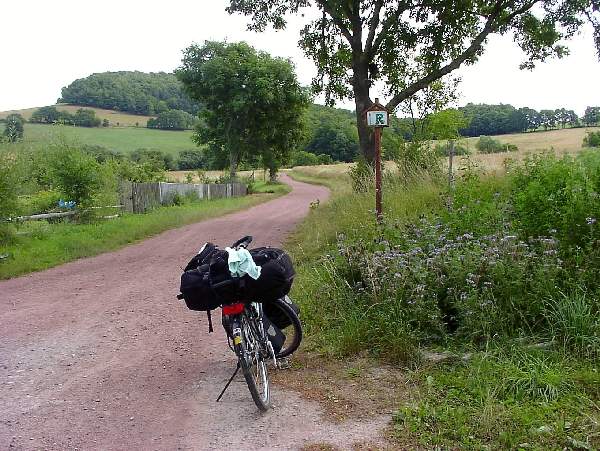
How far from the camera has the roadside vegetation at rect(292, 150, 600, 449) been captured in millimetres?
3816

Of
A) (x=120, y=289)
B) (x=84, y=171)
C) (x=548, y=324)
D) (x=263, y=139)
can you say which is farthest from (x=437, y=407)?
(x=263, y=139)

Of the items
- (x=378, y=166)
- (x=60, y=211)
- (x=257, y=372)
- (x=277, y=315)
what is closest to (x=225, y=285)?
(x=257, y=372)

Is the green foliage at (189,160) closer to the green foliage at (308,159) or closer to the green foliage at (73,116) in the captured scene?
the green foliage at (73,116)

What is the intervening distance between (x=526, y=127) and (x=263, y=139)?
63.3 feet

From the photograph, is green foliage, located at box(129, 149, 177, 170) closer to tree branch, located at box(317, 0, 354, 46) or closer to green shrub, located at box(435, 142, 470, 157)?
tree branch, located at box(317, 0, 354, 46)

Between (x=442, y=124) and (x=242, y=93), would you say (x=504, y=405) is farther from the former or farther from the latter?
(x=242, y=93)

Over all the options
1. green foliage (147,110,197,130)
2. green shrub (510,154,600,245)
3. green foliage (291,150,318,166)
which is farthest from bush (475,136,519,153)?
green foliage (291,150,318,166)

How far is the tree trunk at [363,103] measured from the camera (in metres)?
16.3

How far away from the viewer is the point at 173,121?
81000 mm

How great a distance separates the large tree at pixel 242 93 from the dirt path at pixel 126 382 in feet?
99.1

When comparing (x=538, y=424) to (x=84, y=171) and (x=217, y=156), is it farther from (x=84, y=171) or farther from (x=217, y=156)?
(x=217, y=156)

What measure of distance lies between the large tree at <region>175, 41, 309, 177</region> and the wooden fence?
207 inches

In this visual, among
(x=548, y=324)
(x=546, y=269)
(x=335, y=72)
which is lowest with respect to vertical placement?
(x=548, y=324)

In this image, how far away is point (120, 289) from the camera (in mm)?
9109
